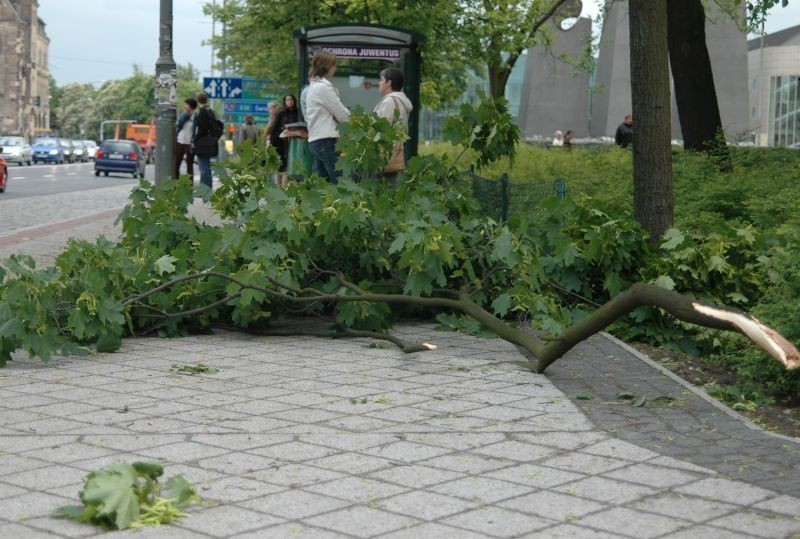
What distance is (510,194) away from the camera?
13.2 meters

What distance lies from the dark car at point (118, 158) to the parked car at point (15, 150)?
50.8 feet

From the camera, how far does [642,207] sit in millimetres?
11117

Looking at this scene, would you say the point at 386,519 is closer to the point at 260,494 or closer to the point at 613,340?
the point at 260,494

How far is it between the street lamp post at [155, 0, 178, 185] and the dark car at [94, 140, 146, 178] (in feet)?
137

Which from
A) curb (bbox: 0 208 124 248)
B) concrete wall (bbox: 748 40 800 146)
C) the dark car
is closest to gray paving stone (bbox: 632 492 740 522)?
curb (bbox: 0 208 124 248)

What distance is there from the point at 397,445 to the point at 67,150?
94.7m

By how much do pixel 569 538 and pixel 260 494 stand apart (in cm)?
120

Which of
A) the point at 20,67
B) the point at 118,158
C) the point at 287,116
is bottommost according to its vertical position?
the point at 118,158

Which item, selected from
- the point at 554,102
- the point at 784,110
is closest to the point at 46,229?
the point at 554,102

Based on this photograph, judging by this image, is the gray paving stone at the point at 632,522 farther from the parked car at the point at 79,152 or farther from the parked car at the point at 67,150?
the parked car at the point at 79,152

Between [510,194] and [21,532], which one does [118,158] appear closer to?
[510,194]

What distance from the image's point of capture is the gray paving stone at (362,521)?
4457 mm

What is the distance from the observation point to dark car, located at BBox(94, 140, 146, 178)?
60562mm

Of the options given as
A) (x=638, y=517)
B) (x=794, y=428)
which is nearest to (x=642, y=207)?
(x=794, y=428)
